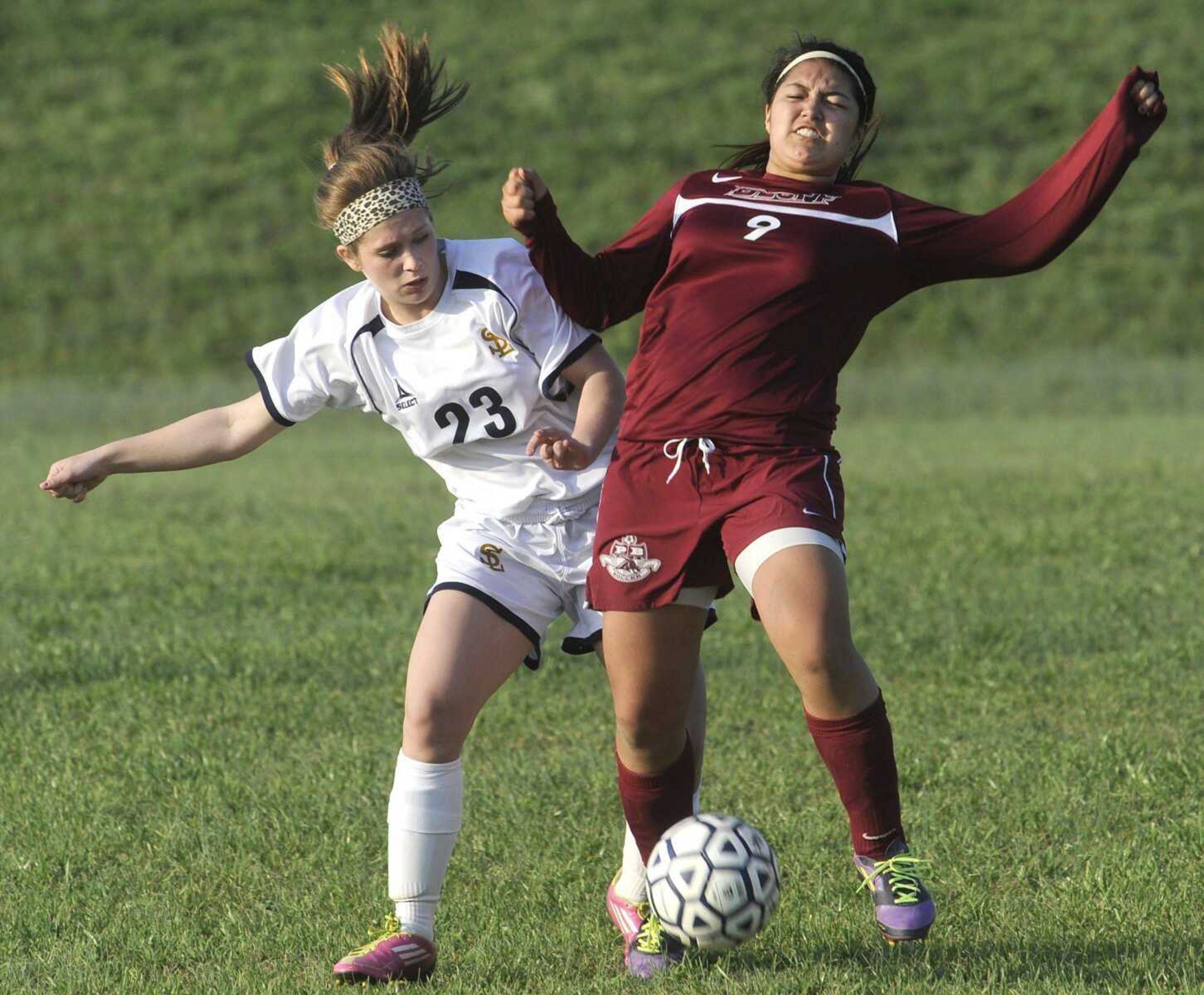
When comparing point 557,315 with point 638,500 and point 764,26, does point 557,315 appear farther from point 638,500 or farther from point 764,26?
point 764,26

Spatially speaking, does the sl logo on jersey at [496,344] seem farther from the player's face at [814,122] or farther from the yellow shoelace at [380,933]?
the yellow shoelace at [380,933]

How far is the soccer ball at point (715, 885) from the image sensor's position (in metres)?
3.89

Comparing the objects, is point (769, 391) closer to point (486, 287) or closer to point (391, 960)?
point (486, 287)

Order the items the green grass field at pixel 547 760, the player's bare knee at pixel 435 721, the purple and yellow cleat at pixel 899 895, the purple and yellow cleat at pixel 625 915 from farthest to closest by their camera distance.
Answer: the purple and yellow cleat at pixel 625 915 → the green grass field at pixel 547 760 → the player's bare knee at pixel 435 721 → the purple and yellow cleat at pixel 899 895

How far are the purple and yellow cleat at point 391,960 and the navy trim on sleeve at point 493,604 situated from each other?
72 centimetres

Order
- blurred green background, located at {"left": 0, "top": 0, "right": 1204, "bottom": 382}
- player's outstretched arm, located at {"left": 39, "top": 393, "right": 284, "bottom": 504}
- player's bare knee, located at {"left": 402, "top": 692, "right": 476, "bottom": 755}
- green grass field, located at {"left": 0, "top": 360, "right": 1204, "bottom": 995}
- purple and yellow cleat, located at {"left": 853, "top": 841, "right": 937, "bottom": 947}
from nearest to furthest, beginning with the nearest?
purple and yellow cleat, located at {"left": 853, "top": 841, "right": 937, "bottom": 947}
player's bare knee, located at {"left": 402, "top": 692, "right": 476, "bottom": 755}
green grass field, located at {"left": 0, "top": 360, "right": 1204, "bottom": 995}
player's outstretched arm, located at {"left": 39, "top": 393, "right": 284, "bottom": 504}
blurred green background, located at {"left": 0, "top": 0, "right": 1204, "bottom": 382}

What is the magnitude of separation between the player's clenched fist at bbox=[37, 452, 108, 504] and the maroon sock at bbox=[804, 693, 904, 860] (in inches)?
76.0

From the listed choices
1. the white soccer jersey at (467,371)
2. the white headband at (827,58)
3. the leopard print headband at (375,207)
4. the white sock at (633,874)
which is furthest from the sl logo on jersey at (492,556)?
the white headband at (827,58)

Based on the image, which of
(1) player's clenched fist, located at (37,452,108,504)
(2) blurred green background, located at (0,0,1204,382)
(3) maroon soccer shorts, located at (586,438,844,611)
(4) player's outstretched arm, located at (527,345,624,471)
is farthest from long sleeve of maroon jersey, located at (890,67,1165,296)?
(2) blurred green background, located at (0,0,1204,382)

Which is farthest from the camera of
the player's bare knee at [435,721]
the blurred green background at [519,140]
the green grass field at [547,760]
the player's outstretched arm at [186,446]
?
the blurred green background at [519,140]

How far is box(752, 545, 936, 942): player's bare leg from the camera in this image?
151 inches

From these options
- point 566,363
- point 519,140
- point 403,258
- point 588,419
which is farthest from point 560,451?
point 519,140

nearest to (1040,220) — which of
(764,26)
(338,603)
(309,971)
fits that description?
(309,971)

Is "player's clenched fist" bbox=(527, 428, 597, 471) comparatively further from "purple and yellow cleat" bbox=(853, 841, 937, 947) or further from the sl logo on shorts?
"purple and yellow cleat" bbox=(853, 841, 937, 947)
